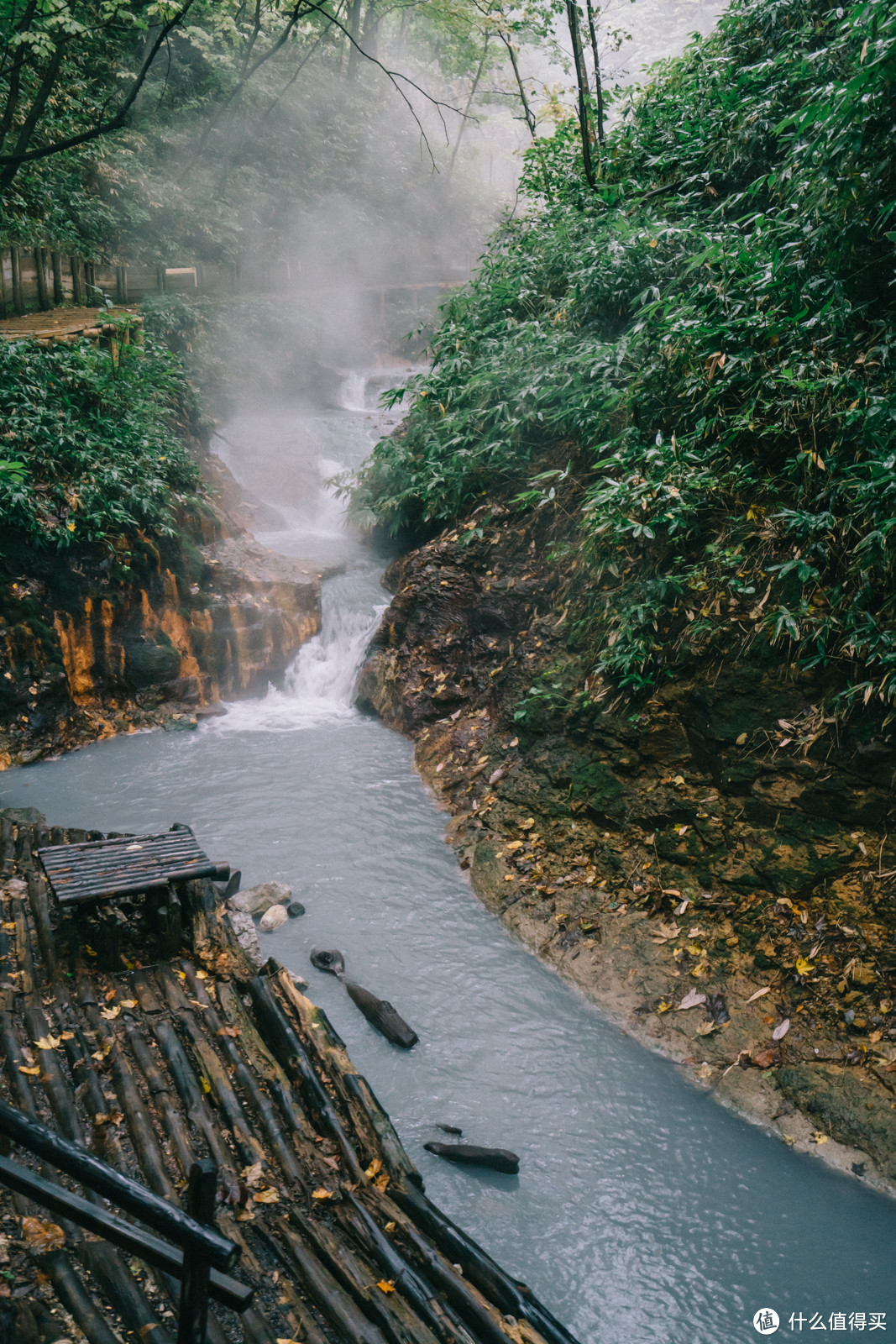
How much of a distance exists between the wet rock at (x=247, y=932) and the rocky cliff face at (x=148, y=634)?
3.80 m

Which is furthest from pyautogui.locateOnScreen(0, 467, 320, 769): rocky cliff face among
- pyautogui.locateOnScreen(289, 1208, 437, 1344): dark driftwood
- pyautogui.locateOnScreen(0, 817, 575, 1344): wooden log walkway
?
pyautogui.locateOnScreen(289, 1208, 437, 1344): dark driftwood

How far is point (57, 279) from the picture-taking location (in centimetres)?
1305

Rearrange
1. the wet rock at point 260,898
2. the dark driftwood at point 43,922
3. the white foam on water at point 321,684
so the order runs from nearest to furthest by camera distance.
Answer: the dark driftwood at point 43,922
the wet rock at point 260,898
the white foam on water at point 321,684

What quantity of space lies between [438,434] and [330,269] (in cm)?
1921

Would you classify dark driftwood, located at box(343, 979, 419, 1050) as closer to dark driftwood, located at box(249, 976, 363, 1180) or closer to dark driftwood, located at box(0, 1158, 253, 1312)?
dark driftwood, located at box(249, 976, 363, 1180)

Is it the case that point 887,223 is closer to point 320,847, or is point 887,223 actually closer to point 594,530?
point 594,530

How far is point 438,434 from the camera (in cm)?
1026

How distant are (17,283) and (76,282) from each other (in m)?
1.96

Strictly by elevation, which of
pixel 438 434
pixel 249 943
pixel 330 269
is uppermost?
pixel 330 269

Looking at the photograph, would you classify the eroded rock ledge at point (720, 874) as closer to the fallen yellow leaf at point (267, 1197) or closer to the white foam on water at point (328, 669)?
the fallen yellow leaf at point (267, 1197)

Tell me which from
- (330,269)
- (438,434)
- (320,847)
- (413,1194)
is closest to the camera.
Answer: (413,1194)

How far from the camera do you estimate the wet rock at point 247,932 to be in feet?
18.1

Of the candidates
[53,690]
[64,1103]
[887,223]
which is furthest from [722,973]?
[53,690]

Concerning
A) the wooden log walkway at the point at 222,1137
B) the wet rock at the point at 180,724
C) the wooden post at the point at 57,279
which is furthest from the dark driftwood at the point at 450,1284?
the wooden post at the point at 57,279
